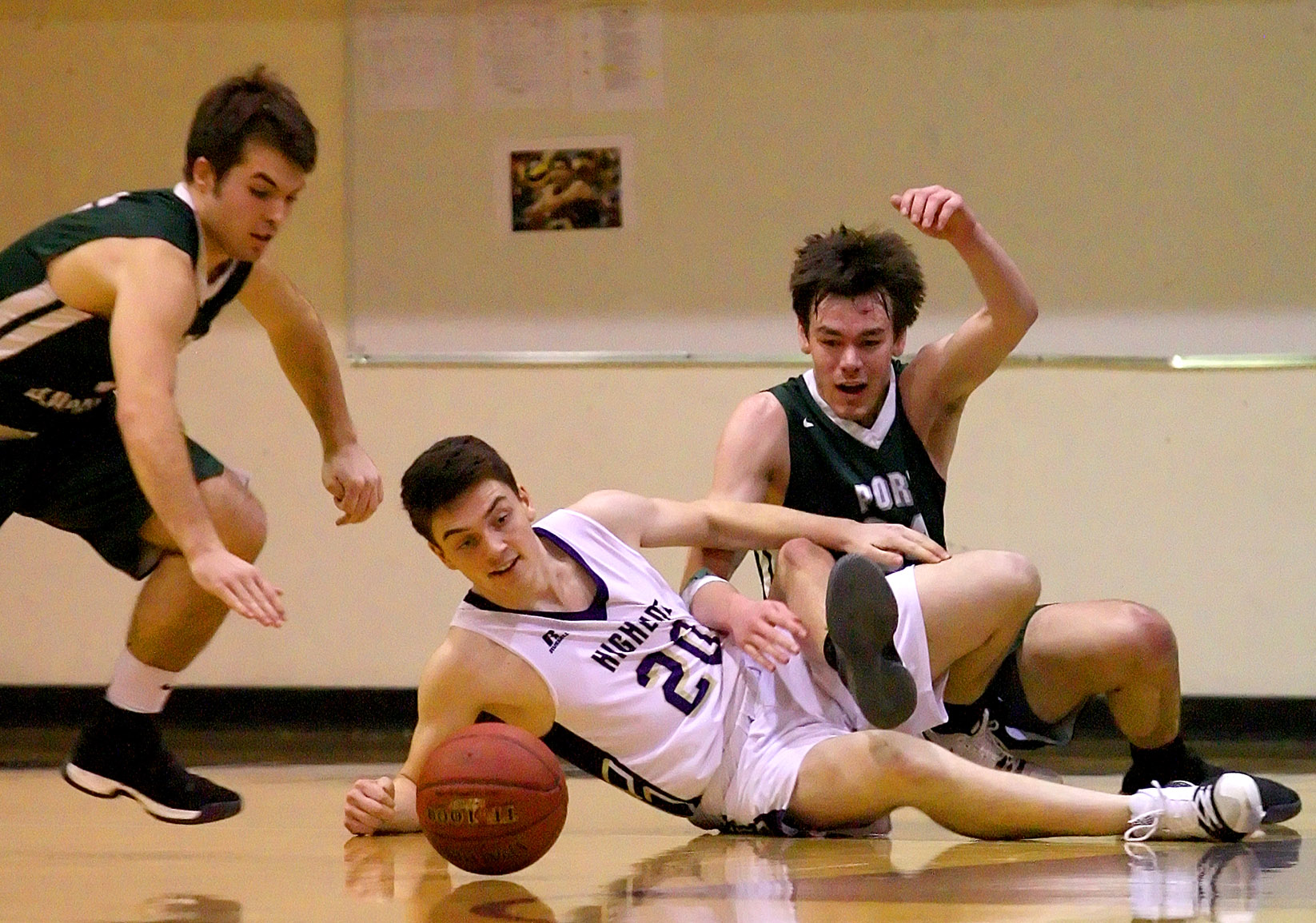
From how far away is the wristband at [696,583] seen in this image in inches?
124

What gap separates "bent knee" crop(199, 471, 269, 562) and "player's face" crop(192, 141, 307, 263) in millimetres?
463

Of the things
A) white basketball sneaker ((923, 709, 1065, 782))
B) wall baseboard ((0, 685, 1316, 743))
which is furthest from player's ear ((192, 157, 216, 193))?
wall baseboard ((0, 685, 1316, 743))

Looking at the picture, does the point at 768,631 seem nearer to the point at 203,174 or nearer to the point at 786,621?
the point at 786,621

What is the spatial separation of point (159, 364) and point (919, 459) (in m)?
1.80

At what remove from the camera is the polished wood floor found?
216 centimetres

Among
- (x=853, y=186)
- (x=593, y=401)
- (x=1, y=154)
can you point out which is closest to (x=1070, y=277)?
(x=853, y=186)

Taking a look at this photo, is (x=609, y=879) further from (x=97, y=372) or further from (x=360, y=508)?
(x=97, y=372)

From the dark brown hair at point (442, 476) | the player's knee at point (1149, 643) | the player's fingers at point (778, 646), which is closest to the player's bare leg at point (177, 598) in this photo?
the dark brown hair at point (442, 476)

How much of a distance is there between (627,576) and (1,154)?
3826 mm

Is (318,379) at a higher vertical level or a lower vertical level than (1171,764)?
higher

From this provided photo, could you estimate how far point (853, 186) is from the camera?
5305 millimetres

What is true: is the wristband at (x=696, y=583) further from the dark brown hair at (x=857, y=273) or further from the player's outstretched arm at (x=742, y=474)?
the dark brown hair at (x=857, y=273)

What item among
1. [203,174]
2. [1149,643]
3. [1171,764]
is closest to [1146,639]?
[1149,643]

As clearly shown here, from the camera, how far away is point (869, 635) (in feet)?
8.80
